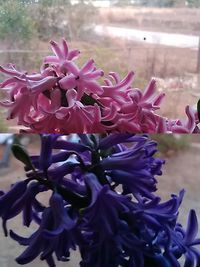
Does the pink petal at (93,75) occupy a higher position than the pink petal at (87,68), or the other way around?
the pink petal at (87,68)

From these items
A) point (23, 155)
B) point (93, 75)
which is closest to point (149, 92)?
point (93, 75)

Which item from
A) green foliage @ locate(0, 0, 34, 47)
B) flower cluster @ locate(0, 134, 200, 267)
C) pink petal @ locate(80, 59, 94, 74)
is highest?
green foliage @ locate(0, 0, 34, 47)

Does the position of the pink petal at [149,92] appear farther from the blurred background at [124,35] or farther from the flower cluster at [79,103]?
the blurred background at [124,35]

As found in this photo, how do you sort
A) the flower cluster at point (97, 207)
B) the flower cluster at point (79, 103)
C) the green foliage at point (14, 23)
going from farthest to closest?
the green foliage at point (14, 23) < the flower cluster at point (79, 103) < the flower cluster at point (97, 207)

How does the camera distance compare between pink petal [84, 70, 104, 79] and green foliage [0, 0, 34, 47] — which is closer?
pink petal [84, 70, 104, 79]

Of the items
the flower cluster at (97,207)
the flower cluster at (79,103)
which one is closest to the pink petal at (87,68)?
the flower cluster at (79,103)

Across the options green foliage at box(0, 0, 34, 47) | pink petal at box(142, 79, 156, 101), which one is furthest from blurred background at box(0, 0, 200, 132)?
pink petal at box(142, 79, 156, 101)

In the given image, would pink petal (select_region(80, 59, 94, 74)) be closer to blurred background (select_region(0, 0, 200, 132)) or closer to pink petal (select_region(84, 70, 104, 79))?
pink petal (select_region(84, 70, 104, 79))

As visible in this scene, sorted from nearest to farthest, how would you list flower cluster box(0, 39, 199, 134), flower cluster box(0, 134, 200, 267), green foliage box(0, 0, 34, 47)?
flower cluster box(0, 134, 200, 267)
flower cluster box(0, 39, 199, 134)
green foliage box(0, 0, 34, 47)
